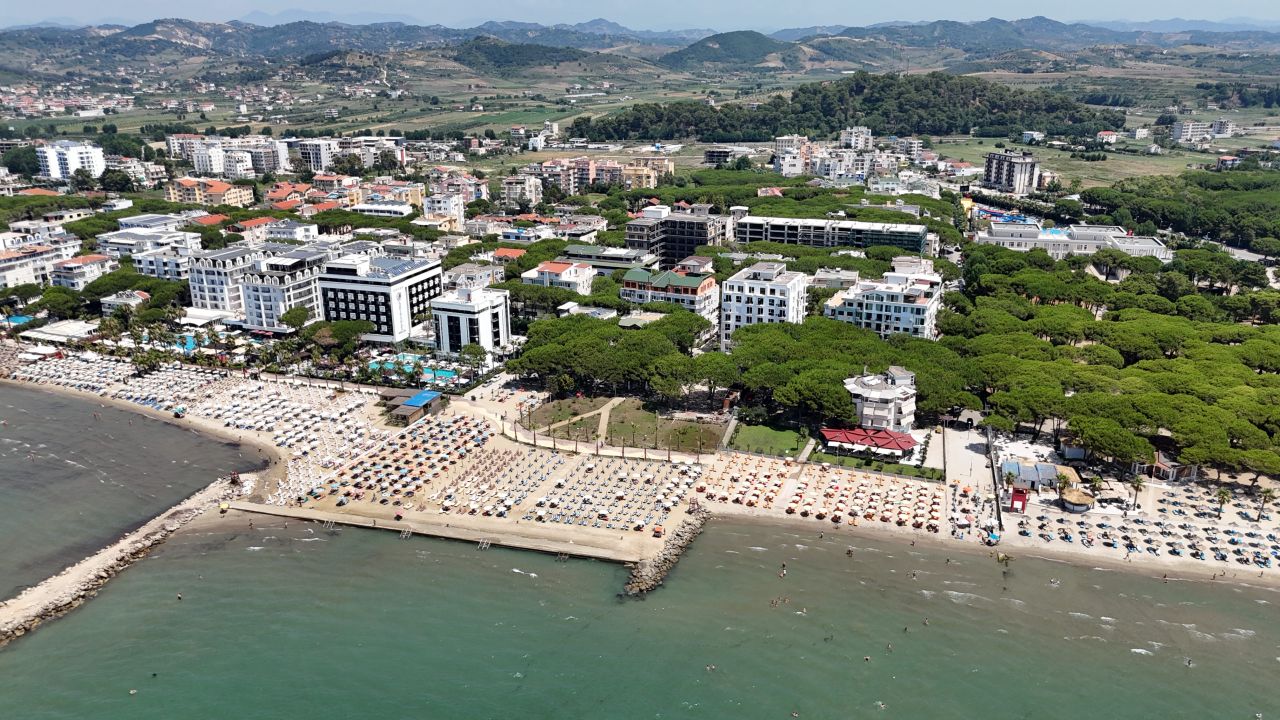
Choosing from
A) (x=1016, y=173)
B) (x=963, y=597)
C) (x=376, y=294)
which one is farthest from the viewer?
(x=1016, y=173)

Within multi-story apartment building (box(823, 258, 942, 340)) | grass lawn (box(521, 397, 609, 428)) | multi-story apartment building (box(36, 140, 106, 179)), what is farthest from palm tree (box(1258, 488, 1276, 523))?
multi-story apartment building (box(36, 140, 106, 179))

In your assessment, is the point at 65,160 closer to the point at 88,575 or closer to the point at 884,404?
the point at 88,575

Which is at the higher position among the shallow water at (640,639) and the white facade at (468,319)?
the white facade at (468,319)

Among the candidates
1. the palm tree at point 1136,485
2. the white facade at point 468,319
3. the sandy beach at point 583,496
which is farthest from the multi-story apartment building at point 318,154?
the palm tree at point 1136,485

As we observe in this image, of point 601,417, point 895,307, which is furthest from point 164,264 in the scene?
point 895,307

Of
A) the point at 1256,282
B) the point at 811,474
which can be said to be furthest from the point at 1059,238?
the point at 811,474

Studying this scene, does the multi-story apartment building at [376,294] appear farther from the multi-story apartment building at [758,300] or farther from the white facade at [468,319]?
the multi-story apartment building at [758,300]
